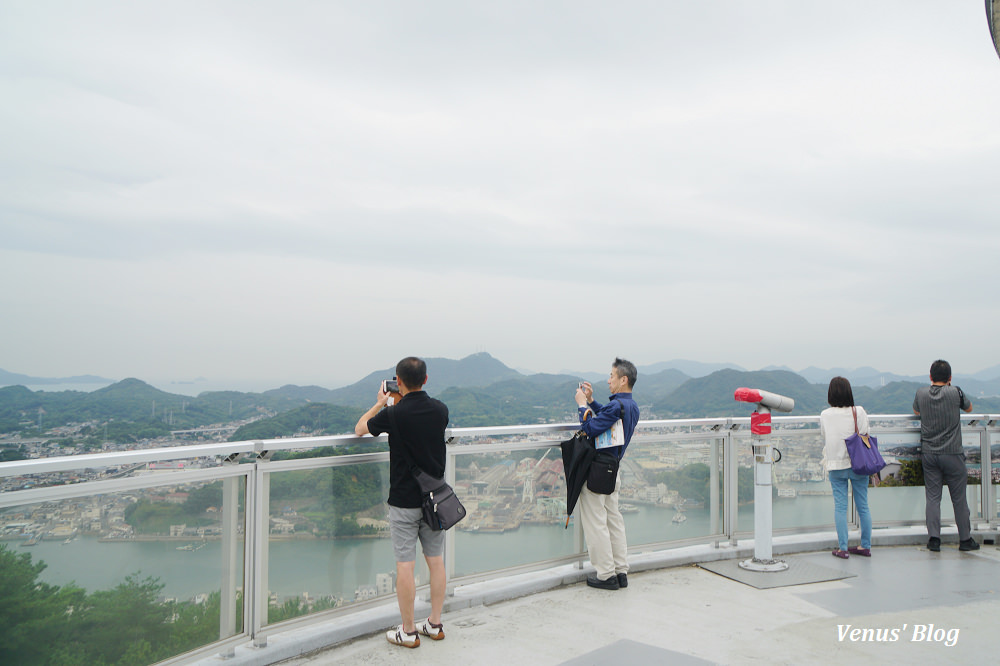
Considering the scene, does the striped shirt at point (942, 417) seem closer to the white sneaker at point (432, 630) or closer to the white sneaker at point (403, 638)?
the white sneaker at point (432, 630)

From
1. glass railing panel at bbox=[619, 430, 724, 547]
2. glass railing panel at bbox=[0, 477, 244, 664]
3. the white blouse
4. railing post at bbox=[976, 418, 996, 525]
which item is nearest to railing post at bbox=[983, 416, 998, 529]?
railing post at bbox=[976, 418, 996, 525]

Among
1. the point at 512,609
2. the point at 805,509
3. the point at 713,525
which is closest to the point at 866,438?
the point at 805,509

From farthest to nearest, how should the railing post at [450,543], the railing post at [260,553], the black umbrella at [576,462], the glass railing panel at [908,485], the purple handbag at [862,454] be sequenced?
the glass railing panel at [908,485], the purple handbag at [862,454], the black umbrella at [576,462], the railing post at [450,543], the railing post at [260,553]

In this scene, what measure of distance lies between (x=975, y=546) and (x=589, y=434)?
211 inches

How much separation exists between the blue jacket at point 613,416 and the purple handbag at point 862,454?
2.83m

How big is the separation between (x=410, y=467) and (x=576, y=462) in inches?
74.8

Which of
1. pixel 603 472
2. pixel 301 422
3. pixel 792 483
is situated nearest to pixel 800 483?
pixel 792 483

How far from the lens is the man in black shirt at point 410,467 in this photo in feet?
14.8

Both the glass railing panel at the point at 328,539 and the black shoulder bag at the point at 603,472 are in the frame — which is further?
the black shoulder bag at the point at 603,472

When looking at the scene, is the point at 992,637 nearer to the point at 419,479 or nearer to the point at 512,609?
the point at 512,609

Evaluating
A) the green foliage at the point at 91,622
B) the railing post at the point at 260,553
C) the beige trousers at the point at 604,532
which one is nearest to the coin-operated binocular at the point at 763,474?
the beige trousers at the point at 604,532

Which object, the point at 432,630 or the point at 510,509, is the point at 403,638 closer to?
the point at 432,630

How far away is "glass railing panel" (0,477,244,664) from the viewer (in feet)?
10.6

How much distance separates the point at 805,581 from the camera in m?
6.25
